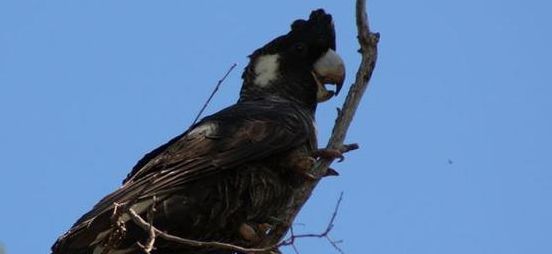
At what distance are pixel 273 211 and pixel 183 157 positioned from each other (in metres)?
0.64

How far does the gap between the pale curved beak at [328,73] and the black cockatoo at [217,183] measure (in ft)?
1.39

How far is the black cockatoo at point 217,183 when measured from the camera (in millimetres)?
6605

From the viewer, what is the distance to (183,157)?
698 cm

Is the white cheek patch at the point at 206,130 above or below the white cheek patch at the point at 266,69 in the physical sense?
below

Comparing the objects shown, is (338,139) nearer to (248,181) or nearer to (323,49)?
(248,181)

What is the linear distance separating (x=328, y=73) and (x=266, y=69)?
489mm

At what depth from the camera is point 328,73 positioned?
8102 mm

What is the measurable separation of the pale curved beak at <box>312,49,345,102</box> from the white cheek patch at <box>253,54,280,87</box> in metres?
0.29

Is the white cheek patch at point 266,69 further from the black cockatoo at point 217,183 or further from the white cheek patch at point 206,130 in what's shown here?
the white cheek patch at point 206,130

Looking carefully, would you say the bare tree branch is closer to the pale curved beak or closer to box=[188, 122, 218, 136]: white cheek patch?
box=[188, 122, 218, 136]: white cheek patch

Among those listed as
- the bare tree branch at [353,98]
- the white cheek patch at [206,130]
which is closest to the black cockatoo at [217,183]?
the white cheek patch at [206,130]

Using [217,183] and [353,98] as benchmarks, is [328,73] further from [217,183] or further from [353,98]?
[217,183]

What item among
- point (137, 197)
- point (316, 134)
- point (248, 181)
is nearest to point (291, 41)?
point (316, 134)

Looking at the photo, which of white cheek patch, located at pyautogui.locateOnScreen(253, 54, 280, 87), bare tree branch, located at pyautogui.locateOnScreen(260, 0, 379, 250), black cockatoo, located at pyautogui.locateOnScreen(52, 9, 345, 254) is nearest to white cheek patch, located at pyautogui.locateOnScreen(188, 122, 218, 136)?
black cockatoo, located at pyautogui.locateOnScreen(52, 9, 345, 254)
